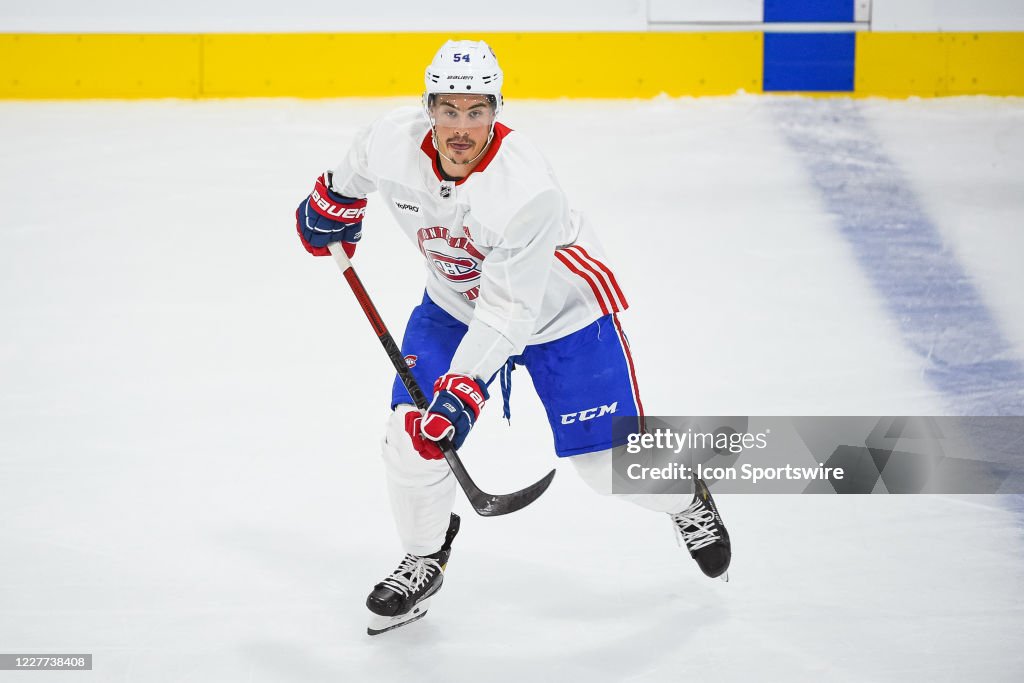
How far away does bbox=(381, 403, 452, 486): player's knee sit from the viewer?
2.30 metres

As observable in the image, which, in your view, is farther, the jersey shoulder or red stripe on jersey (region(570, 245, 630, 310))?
red stripe on jersey (region(570, 245, 630, 310))

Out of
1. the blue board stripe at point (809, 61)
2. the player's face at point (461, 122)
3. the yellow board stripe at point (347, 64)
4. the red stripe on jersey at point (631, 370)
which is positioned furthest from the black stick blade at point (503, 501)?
the blue board stripe at point (809, 61)

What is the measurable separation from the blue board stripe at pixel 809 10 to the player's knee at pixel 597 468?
299 centimetres

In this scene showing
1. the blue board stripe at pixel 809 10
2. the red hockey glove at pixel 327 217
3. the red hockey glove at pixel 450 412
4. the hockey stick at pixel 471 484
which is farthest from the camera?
the blue board stripe at pixel 809 10

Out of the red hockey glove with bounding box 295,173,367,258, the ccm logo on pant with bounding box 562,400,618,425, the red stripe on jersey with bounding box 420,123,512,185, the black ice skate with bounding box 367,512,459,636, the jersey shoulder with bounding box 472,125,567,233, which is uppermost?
the red stripe on jersey with bounding box 420,123,512,185

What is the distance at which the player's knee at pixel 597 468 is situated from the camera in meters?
2.40

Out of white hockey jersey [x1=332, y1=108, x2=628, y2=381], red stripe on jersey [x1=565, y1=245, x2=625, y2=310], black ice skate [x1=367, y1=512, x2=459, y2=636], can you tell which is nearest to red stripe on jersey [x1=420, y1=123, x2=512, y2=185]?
white hockey jersey [x1=332, y1=108, x2=628, y2=381]

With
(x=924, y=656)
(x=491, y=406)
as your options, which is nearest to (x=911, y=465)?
(x=924, y=656)

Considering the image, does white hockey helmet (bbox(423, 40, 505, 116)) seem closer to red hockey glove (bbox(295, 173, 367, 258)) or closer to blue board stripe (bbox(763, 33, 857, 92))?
red hockey glove (bbox(295, 173, 367, 258))

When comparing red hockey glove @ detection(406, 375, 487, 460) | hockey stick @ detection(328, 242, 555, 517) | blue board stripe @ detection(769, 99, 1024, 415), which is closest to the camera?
red hockey glove @ detection(406, 375, 487, 460)

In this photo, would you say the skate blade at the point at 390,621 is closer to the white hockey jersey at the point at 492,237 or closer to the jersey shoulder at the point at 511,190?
the white hockey jersey at the point at 492,237

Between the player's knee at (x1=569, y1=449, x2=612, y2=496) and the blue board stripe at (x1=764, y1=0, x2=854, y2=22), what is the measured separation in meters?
2.99

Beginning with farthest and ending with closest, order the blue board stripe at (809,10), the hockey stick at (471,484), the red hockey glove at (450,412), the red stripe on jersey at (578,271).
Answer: the blue board stripe at (809,10), the red stripe on jersey at (578,271), the hockey stick at (471,484), the red hockey glove at (450,412)

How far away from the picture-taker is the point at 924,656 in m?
2.30
